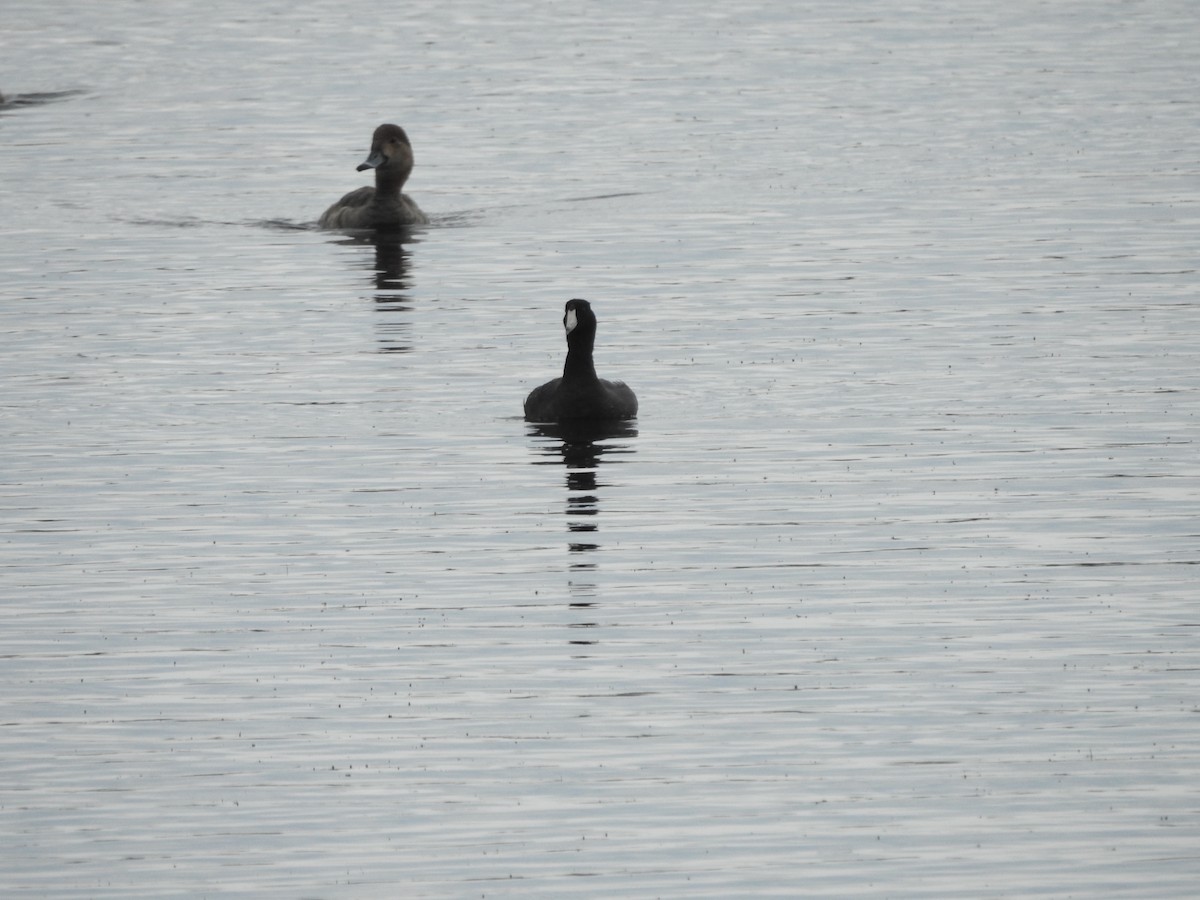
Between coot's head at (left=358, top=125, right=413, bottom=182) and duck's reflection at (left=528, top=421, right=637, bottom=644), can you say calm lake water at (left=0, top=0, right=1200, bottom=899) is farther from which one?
coot's head at (left=358, top=125, right=413, bottom=182)

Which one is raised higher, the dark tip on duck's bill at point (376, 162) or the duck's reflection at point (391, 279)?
the dark tip on duck's bill at point (376, 162)

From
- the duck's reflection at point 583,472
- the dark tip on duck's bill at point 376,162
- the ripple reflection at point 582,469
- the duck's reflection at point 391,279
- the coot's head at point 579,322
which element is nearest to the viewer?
the duck's reflection at point 583,472

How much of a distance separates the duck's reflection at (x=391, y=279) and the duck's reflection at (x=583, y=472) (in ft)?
16.1

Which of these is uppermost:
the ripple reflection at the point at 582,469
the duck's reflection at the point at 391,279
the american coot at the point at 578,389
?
the american coot at the point at 578,389

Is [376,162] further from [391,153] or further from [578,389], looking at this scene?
[578,389]

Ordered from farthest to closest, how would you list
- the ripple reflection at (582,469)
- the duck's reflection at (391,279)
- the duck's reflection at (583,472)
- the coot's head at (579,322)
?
1. the duck's reflection at (391,279)
2. the coot's head at (579,322)
3. the ripple reflection at (582,469)
4. the duck's reflection at (583,472)

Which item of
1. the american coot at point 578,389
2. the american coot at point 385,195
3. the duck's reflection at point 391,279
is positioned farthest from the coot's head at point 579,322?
the american coot at point 385,195

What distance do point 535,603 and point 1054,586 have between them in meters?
3.51

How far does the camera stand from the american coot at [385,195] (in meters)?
37.7

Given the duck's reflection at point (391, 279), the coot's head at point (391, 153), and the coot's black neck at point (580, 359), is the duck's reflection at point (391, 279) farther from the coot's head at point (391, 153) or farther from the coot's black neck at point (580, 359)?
the coot's black neck at point (580, 359)

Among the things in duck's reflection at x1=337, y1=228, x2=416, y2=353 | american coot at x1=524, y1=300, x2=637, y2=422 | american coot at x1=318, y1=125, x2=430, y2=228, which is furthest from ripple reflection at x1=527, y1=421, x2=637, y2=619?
american coot at x1=318, y1=125, x2=430, y2=228

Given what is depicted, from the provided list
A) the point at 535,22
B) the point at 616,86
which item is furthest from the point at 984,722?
the point at 535,22

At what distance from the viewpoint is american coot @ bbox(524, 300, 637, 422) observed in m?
23.0

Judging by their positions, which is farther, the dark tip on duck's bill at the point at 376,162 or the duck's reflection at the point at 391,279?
the dark tip on duck's bill at the point at 376,162
